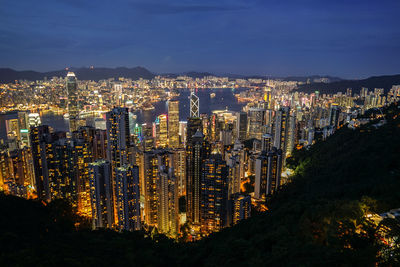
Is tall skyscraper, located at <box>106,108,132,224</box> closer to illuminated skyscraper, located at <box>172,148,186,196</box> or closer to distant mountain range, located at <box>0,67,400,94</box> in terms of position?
illuminated skyscraper, located at <box>172,148,186,196</box>

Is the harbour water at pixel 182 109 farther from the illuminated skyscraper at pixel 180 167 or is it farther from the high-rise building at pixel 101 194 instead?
the high-rise building at pixel 101 194

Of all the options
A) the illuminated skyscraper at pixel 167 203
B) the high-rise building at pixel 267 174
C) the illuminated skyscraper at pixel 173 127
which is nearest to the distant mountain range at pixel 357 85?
the illuminated skyscraper at pixel 173 127

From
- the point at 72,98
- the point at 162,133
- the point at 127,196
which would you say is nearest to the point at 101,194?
the point at 127,196

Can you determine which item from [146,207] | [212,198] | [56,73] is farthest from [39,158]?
[56,73]

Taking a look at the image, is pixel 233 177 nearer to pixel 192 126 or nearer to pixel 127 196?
pixel 127 196

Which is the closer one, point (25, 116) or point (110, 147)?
point (110, 147)

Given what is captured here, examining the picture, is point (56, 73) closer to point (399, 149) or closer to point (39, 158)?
point (39, 158)
